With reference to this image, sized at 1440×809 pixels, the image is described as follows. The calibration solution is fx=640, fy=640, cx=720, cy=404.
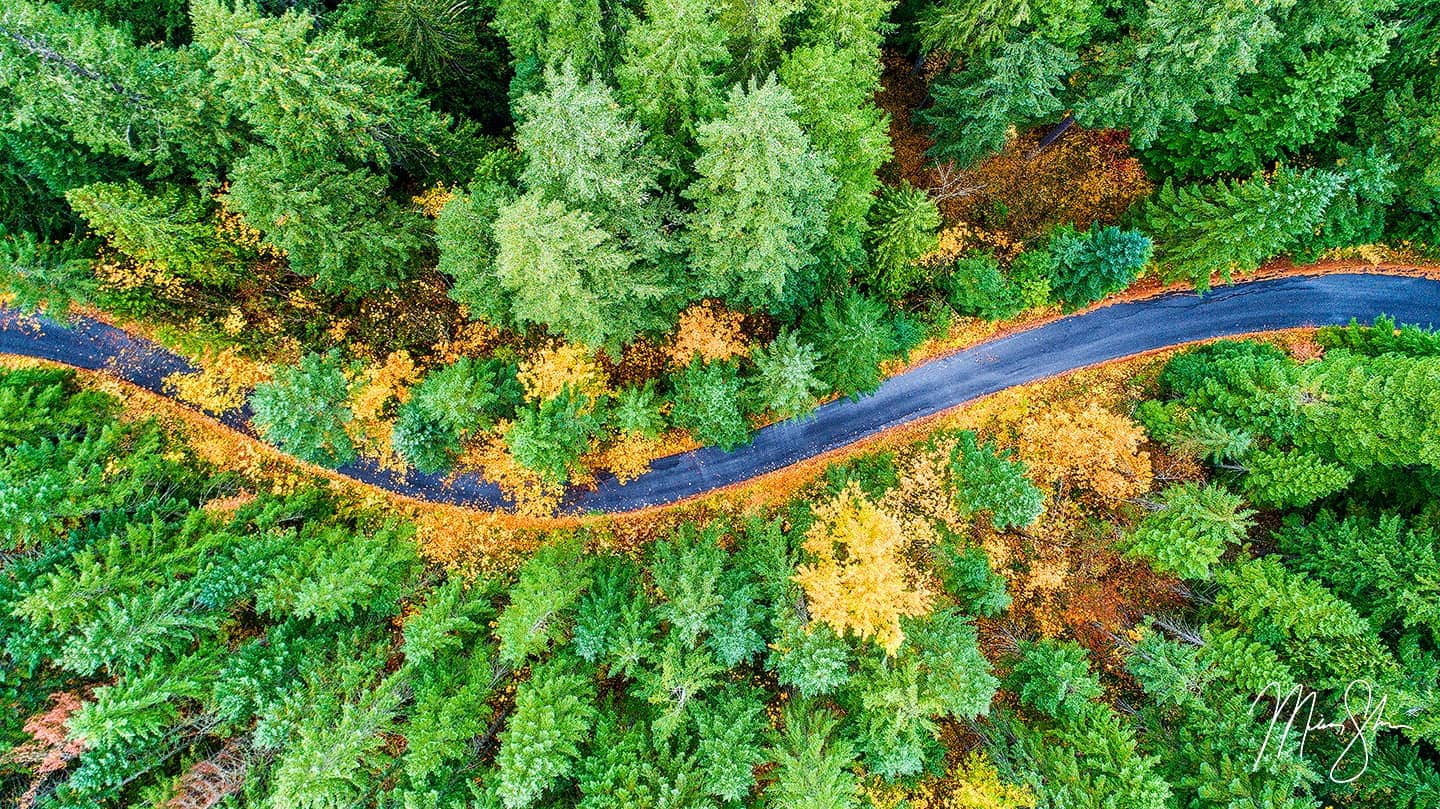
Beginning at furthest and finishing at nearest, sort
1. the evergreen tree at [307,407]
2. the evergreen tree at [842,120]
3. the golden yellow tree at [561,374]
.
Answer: the golden yellow tree at [561,374], the evergreen tree at [307,407], the evergreen tree at [842,120]

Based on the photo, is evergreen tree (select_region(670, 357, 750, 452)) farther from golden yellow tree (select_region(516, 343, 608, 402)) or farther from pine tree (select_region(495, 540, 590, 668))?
Result: pine tree (select_region(495, 540, 590, 668))

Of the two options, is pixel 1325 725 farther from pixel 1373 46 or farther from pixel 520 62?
pixel 520 62

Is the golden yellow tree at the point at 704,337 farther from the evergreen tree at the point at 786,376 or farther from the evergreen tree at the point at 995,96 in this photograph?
the evergreen tree at the point at 995,96

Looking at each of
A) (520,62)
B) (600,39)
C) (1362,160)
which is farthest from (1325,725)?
(520,62)

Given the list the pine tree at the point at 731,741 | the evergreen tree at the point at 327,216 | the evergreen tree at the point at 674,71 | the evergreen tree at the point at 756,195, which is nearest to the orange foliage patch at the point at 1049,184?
the evergreen tree at the point at 756,195

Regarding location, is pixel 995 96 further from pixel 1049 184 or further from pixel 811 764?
pixel 811 764

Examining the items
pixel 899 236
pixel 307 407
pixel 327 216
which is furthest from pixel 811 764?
pixel 327 216

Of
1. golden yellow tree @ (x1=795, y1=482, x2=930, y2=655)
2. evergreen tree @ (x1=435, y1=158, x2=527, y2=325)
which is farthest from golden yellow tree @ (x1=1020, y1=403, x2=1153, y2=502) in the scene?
evergreen tree @ (x1=435, y1=158, x2=527, y2=325)
